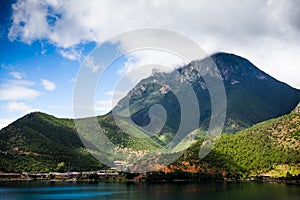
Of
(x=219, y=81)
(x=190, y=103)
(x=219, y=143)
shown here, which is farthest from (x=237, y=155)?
(x=219, y=81)

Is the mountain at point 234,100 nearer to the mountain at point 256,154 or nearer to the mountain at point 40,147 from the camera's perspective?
the mountain at point 40,147

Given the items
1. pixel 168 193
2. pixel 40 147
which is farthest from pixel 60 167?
pixel 168 193

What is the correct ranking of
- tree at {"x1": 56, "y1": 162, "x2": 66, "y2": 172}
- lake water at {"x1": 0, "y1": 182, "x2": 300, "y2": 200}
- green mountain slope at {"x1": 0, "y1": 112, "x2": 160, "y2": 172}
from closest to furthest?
lake water at {"x1": 0, "y1": 182, "x2": 300, "y2": 200} < green mountain slope at {"x1": 0, "y1": 112, "x2": 160, "y2": 172} < tree at {"x1": 56, "y1": 162, "x2": 66, "y2": 172}

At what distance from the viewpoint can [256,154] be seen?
85438 mm

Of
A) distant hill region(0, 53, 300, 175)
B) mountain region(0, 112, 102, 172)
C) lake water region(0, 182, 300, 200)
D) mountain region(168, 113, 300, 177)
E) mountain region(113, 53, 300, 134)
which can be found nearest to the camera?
lake water region(0, 182, 300, 200)

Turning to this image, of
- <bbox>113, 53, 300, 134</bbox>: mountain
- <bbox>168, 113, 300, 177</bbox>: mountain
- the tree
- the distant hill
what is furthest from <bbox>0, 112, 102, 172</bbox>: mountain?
<bbox>113, 53, 300, 134</bbox>: mountain

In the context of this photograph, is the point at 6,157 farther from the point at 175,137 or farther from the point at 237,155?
the point at 175,137

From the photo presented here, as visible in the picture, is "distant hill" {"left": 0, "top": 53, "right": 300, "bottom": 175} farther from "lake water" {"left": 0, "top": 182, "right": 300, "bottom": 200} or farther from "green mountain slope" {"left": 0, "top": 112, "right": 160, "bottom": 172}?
"lake water" {"left": 0, "top": 182, "right": 300, "bottom": 200}

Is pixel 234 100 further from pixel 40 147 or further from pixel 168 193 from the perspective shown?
pixel 168 193

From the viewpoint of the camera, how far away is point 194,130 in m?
147

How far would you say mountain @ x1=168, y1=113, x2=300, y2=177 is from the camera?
78688 mm

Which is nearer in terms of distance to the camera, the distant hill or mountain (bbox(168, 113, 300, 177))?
mountain (bbox(168, 113, 300, 177))

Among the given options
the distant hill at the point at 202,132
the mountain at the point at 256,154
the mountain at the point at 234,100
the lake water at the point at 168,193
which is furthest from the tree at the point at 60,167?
the mountain at the point at 234,100

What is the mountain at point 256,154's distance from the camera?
78688 mm
